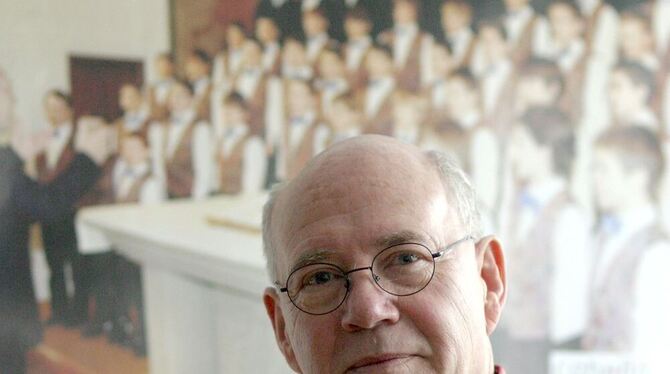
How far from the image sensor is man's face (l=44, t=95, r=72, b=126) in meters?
1.85

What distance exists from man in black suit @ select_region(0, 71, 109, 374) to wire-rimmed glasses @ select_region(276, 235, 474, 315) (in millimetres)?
1028

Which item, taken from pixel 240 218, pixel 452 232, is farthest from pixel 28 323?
pixel 452 232

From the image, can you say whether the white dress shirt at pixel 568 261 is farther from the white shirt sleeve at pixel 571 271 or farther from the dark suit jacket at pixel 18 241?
the dark suit jacket at pixel 18 241

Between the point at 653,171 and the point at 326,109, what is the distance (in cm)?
136

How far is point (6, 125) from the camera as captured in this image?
180 cm

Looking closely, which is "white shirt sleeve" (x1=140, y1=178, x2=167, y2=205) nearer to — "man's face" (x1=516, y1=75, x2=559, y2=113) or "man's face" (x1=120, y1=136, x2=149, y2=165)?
"man's face" (x1=120, y1=136, x2=149, y2=165)

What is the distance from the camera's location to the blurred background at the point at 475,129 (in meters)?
2.10

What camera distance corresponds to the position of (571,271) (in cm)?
254

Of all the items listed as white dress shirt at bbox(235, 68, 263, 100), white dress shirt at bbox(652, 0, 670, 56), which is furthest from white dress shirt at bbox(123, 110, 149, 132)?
white dress shirt at bbox(652, 0, 670, 56)

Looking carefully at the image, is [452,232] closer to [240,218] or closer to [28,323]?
[240,218]

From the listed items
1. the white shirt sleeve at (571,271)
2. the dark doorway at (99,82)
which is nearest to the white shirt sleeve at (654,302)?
the white shirt sleeve at (571,271)

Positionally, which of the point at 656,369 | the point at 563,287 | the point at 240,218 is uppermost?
the point at 240,218

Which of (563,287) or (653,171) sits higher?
(653,171)

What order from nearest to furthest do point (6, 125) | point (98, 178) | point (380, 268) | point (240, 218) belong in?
point (380, 268), point (6, 125), point (98, 178), point (240, 218)
